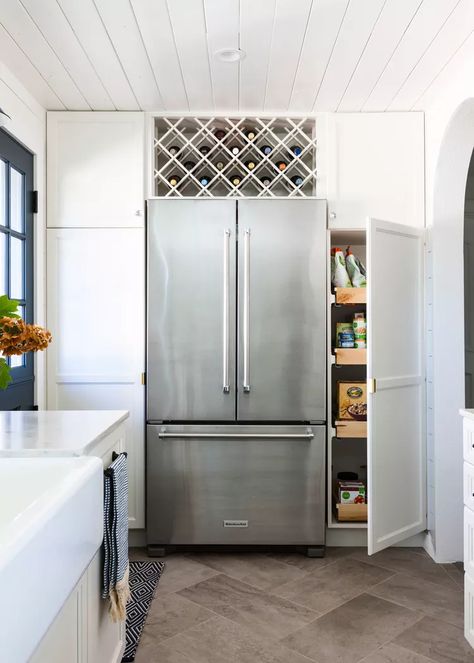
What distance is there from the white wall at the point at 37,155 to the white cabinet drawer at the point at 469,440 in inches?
83.0

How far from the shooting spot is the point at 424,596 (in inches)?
105

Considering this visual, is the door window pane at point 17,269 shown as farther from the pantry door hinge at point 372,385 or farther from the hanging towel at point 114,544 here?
the pantry door hinge at point 372,385

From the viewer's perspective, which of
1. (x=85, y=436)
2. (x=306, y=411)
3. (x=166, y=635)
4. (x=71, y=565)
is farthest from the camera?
(x=306, y=411)

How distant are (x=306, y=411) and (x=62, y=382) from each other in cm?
134

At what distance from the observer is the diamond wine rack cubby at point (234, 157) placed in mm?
3230

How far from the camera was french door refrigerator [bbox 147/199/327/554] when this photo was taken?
10.2 feet

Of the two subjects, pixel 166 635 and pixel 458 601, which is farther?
pixel 458 601

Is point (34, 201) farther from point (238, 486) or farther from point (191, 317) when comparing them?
point (238, 486)

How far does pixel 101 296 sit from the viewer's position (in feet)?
10.5

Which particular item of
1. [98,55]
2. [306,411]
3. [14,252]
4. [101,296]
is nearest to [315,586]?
[306,411]

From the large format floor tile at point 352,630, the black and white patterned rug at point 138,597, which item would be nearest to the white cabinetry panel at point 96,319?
the black and white patterned rug at point 138,597

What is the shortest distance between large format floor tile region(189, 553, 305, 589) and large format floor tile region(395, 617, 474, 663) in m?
0.68

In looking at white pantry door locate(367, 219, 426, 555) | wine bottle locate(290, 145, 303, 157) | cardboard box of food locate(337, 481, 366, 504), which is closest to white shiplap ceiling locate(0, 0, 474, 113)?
wine bottle locate(290, 145, 303, 157)

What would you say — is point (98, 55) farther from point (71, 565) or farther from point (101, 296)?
point (71, 565)
